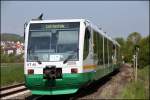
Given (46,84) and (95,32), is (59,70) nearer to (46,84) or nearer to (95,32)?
(46,84)

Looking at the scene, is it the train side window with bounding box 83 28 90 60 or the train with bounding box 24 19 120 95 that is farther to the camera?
the train side window with bounding box 83 28 90 60

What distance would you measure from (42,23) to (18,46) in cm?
371

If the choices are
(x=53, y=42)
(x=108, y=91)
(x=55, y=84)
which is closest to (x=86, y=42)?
(x=53, y=42)

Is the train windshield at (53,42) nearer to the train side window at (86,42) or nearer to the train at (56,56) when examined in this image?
the train at (56,56)

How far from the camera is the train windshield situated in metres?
16.5

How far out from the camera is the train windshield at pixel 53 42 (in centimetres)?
1655

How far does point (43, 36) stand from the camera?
17.0m

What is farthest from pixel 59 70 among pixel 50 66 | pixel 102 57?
pixel 102 57

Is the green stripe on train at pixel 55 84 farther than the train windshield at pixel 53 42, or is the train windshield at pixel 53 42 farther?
the train windshield at pixel 53 42

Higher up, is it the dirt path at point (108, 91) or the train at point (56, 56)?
the train at point (56, 56)

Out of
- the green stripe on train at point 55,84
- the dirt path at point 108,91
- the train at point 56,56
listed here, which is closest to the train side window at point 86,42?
the train at point 56,56

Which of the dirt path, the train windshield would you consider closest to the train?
the train windshield

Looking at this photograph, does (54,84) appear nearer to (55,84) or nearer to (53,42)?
(55,84)

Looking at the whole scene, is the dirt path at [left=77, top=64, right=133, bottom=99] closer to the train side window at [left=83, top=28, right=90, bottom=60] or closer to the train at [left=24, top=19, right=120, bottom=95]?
the train at [left=24, top=19, right=120, bottom=95]
